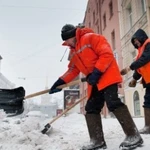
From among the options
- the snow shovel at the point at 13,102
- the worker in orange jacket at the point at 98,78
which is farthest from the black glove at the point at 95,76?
the snow shovel at the point at 13,102

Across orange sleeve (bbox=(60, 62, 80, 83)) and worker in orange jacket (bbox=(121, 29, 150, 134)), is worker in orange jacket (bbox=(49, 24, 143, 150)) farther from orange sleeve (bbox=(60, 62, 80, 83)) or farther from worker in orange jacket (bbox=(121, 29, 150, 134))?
worker in orange jacket (bbox=(121, 29, 150, 134))

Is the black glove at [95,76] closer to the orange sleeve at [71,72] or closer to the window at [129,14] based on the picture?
the orange sleeve at [71,72]

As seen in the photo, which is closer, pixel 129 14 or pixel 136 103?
pixel 136 103

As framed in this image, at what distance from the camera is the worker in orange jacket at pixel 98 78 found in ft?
8.50

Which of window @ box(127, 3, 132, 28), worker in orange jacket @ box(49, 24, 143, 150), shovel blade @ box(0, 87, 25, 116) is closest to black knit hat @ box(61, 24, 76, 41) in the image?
worker in orange jacket @ box(49, 24, 143, 150)

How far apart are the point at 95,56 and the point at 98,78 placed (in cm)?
30

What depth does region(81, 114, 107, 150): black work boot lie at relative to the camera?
2.80 metres

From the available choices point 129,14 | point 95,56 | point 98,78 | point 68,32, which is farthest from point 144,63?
point 129,14

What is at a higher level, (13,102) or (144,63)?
(144,63)

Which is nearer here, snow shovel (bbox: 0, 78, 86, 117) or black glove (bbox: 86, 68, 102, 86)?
black glove (bbox: 86, 68, 102, 86)

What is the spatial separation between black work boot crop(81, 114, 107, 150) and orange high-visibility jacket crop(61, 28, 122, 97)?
11.8 inches

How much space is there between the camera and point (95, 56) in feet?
9.09

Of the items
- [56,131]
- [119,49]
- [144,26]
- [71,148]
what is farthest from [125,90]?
→ [71,148]

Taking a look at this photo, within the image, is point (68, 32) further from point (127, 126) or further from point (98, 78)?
point (127, 126)
